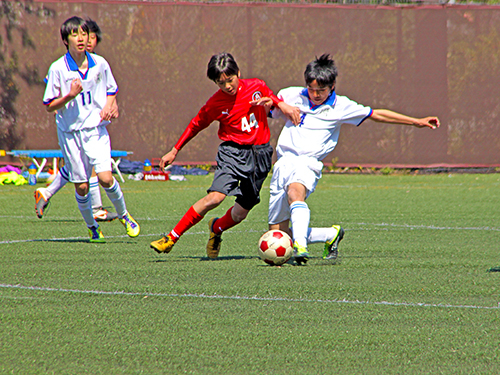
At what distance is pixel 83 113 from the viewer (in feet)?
20.7

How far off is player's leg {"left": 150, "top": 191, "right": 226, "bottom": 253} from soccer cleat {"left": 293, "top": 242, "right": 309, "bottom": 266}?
27.9 inches

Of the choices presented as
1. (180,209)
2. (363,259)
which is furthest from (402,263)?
(180,209)

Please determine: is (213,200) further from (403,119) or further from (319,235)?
(403,119)

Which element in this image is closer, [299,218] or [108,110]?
[299,218]

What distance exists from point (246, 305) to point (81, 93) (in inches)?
134

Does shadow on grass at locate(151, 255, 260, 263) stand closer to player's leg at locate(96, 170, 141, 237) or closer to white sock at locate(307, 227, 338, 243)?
white sock at locate(307, 227, 338, 243)

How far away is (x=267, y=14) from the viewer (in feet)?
51.4

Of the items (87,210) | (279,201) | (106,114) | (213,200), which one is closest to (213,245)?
(213,200)

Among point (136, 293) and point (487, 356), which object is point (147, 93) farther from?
point (487, 356)

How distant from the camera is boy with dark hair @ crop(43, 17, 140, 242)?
6191 millimetres

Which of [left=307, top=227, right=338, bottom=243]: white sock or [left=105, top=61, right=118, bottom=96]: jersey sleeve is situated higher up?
[left=105, top=61, right=118, bottom=96]: jersey sleeve

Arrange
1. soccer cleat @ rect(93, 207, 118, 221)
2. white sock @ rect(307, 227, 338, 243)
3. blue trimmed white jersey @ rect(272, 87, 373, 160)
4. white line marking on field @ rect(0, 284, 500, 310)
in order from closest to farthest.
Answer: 1. white line marking on field @ rect(0, 284, 500, 310)
2. white sock @ rect(307, 227, 338, 243)
3. blue trimmed white jersey @ rect(272, 87, 373, 160)
4. soccer cleat @ rect(93, 207, 118, 221)

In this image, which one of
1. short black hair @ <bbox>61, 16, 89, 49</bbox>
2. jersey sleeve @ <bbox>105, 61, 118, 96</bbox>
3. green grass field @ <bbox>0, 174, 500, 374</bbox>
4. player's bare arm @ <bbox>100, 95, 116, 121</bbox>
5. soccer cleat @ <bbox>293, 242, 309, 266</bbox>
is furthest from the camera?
jersey sleeve @ <bbox>105, 61, 118, 96</bbox>

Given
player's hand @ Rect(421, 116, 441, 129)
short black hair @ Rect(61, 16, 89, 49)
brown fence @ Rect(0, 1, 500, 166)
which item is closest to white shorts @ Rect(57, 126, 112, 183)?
short black hair @ Rect(61, 16, 89, 49)
